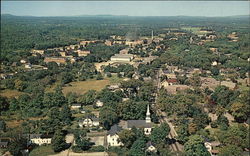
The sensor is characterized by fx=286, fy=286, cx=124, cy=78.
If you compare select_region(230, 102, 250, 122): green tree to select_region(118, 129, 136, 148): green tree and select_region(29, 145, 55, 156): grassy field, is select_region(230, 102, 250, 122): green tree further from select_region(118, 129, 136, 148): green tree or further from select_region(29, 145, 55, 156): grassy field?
select_region(29, 145, 55, 156): grassy field

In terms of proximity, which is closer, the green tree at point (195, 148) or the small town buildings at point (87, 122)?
the green tree at point (195, 148)

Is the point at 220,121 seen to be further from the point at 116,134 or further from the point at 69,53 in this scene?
the point at 69,53

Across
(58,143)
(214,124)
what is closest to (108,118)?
(58,143)

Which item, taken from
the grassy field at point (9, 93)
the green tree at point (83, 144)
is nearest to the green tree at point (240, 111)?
→ the green tree at point (83, 144)

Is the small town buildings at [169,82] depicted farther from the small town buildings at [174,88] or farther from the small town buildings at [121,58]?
the small town buildings at [121,58]

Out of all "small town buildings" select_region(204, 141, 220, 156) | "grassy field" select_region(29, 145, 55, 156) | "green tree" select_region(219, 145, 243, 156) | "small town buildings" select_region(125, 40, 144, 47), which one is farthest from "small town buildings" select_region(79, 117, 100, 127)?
"small town buildings" select_region(125, 40, 144, 47)

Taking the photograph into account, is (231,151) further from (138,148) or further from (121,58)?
(121,58)
